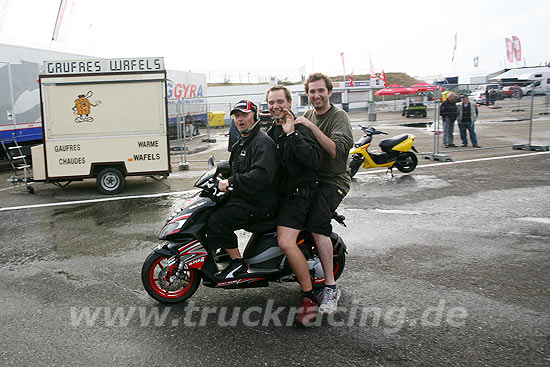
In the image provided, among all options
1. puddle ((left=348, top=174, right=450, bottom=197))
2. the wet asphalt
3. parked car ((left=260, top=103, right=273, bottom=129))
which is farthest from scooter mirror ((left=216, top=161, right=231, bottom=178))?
parked car ((left=260, top=103, right=273, bottom=129))

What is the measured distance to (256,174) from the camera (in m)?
3.80

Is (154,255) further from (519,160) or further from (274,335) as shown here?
(519,160)

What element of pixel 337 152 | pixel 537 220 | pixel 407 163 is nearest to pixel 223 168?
pixel 337 152

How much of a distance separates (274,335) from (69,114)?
8.53 meters

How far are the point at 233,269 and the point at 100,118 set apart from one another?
24.8 ft

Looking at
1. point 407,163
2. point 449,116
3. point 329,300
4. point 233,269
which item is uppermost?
point 449,116

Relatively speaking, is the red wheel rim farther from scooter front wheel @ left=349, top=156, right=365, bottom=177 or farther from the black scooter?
scooter front wheel @ left=349, top=156, right=365, bottom=177

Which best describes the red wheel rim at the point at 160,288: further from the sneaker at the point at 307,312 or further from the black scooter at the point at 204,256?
the sneaker at the point at 307,312

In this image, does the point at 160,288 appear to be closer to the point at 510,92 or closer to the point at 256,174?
the point at 256,174

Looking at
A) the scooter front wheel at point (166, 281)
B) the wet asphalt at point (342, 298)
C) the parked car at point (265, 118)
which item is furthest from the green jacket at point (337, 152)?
the parked car at point (265, 118)

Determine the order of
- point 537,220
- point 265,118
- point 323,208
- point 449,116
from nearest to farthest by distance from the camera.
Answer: point 323,208 < point 537,220 < point 449,116 < point 265,118

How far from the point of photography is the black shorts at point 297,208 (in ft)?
12.7

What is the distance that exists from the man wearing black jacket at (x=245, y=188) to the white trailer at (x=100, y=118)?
22.4 ft

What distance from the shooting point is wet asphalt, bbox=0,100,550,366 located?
3.38m
